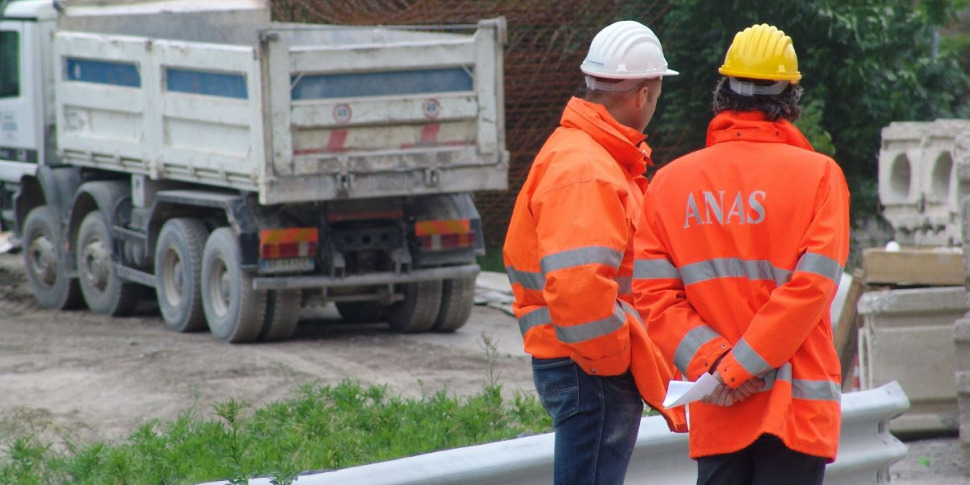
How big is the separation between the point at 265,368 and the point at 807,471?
6985mm

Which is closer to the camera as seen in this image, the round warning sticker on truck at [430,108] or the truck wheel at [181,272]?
the round warning sticker on truck at [430,108]

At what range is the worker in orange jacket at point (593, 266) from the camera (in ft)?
12.6

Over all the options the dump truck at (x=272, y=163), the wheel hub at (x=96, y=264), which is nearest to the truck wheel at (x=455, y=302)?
the dump truck at (x=272, y=163)

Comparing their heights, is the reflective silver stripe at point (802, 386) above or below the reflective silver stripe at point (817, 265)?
below

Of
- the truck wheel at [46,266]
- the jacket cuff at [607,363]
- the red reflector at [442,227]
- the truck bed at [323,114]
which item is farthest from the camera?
the truck wheel at [46,266]

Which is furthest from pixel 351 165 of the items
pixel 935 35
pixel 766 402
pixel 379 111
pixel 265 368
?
pixel 935 35

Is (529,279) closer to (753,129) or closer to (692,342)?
(692,342)

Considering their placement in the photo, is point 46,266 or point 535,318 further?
point 46,266

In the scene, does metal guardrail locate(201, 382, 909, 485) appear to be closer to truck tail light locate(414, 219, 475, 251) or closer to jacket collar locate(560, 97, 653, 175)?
jacket collar locate(560, 97, 653, 175)

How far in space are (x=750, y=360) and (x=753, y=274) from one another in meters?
0.24

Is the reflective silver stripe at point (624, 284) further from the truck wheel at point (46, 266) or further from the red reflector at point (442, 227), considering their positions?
the truck wheel at point (46, 266)

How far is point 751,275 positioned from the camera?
3.68 meters

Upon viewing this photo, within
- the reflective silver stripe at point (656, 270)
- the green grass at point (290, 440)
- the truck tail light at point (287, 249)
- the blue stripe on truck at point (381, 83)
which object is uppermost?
the blue stripe on truck at point (381, 83)

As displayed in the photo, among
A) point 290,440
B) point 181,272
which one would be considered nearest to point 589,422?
point 290,440
